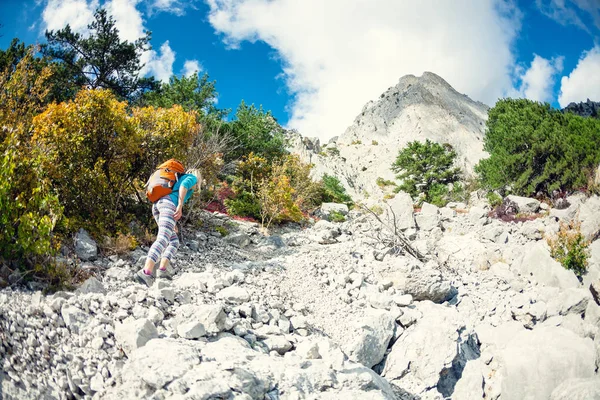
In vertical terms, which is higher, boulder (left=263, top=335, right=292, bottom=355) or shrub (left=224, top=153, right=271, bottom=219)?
shrub (left=224, top=153, right=271, bottom=219)

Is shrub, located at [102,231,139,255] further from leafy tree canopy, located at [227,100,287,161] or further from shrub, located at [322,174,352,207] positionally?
shrub, located at [322,174,352,207]

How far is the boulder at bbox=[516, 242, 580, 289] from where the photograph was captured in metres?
9.70

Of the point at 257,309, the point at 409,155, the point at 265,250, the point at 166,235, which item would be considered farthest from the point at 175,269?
the point at 409,155

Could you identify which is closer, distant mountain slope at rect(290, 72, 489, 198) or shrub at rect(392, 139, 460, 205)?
shrub at rect(392, 139, 460, 205)

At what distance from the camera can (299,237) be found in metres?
12.6

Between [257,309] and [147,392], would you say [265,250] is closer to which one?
[257,309]

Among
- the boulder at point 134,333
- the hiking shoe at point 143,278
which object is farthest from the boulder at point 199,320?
the hiking shoe at point 143,278

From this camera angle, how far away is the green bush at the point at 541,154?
69.2 ft

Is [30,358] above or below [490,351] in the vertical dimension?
below

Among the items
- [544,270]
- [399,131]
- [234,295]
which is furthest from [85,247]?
[399,131]

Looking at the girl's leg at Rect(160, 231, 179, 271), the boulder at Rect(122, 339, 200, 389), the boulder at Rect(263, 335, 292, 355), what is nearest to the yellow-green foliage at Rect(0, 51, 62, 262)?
the girl's leg at Rect(160, 231, 179, 271)

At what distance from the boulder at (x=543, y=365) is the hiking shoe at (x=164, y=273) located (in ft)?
20.0

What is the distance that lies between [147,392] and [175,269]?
411cm

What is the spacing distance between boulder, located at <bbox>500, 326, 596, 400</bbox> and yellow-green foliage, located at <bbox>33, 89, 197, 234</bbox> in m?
8.13
